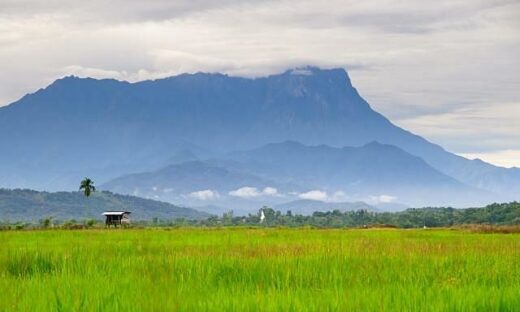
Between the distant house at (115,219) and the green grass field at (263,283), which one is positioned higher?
the distant house at (115,219)

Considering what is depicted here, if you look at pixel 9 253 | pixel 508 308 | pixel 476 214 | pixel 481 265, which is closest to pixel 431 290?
pixel 508 308

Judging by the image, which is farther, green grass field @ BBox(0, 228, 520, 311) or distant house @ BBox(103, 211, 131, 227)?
distant house @ BBox(103, 211, 131, 227)

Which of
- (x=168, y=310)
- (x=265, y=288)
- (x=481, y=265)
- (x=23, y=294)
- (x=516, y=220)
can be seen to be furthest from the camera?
(x=516, y=220)

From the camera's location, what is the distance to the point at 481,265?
57.0 ft

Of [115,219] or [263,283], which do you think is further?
[115,219]

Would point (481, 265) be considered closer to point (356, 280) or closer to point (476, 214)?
point (356, 280)

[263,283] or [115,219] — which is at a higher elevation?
[115,219]

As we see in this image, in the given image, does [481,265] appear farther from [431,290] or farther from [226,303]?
[226,303]

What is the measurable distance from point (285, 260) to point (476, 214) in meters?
153

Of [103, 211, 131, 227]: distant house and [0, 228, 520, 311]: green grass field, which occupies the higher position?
[103, 211, 131, 227]: distant house

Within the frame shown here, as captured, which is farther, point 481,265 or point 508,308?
point 481,265

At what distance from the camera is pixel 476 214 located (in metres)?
164

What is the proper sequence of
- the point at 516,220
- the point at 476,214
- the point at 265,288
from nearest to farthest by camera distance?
the point at 265,288, the point at 516,220, the point at 476,214

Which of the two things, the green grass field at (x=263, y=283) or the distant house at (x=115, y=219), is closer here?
the green grass field at (x=263, y=283)
